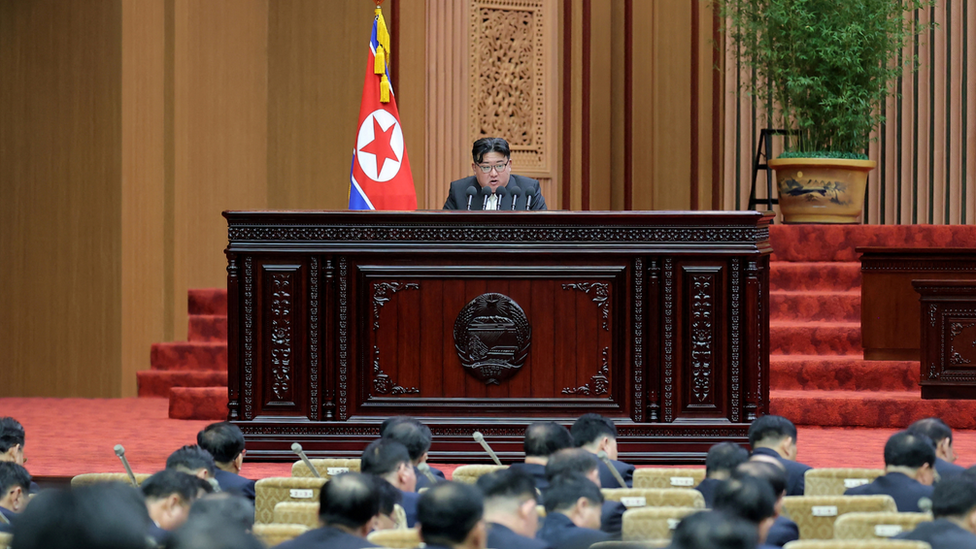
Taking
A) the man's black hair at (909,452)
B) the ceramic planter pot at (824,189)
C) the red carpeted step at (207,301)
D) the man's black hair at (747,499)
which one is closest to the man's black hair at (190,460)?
the man's black hair at (747,499)

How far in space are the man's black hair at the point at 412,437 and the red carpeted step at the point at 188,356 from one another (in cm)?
522

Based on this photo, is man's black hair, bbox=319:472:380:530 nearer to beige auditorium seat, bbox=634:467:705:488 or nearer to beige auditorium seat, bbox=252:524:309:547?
beige auditorium seat, bbox=252:524:309:547

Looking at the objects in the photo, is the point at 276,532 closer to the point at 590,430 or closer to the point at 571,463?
the point at 571,463

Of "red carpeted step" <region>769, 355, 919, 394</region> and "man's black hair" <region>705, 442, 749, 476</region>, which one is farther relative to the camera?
"red carpeted step" <region>769, 355, 919, 394</region>

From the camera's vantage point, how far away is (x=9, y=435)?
4363mm

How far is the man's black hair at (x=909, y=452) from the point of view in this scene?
370 centimetres

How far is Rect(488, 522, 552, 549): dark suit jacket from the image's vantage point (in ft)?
8.87

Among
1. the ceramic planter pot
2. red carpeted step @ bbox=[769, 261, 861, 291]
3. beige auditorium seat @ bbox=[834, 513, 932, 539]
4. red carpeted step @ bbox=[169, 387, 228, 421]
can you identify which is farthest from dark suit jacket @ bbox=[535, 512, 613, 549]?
the ceramic planter pot

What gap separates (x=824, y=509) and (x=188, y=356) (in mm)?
6803

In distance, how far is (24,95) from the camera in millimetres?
9250

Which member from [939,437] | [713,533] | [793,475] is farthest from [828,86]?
[713,533]

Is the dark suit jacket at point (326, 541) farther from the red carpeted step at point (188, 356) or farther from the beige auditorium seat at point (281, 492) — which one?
the red carpeted step at point (188, 356)

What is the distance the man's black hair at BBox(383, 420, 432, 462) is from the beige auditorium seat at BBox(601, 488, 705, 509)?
35.0 inches

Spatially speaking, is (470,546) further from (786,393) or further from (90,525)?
(786,393)
